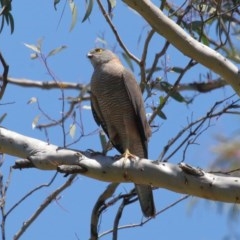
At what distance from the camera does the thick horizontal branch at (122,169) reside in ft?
11.5

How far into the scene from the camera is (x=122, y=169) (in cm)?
376

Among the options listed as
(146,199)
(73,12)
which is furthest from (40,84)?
(146,199)

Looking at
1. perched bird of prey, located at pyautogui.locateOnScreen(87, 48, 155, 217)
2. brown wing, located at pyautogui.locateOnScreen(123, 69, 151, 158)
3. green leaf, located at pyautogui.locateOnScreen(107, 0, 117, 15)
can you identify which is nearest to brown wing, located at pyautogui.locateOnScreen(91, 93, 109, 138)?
perched bird of prey, located at pyautogui.locateOnScreen(87, 48, 155, 217)

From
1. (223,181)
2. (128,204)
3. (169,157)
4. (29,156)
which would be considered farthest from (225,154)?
(29,156)

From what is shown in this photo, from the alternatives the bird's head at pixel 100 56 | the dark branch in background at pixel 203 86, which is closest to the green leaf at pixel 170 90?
the bird's head at pixel 100 56

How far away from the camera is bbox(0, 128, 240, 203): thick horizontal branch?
11.5ft

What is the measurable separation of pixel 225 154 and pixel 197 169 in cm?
86

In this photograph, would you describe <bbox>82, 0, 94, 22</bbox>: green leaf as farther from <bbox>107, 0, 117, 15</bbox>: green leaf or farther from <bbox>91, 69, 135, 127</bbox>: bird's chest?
<bbox>91, 69, 135, 127</bbox>: bird's chest

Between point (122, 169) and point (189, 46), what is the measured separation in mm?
708

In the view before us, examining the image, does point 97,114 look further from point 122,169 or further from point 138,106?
point 122,169

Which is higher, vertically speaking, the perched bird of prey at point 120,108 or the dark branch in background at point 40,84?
the dark branch in background at point 40,84

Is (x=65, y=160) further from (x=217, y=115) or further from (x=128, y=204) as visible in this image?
(x=217, y=115)

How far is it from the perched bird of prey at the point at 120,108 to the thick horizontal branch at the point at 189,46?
110cm

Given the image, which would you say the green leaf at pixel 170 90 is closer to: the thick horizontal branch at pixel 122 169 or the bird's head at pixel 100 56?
the bird's head at pixel 100 56
